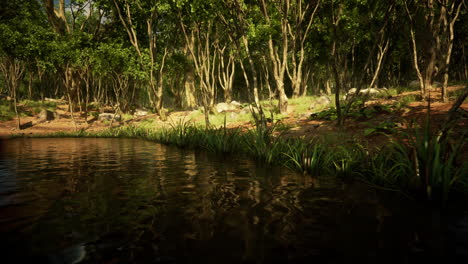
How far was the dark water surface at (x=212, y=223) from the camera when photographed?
223 cm

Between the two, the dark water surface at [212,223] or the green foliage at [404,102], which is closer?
the dark water surface at [212,223]

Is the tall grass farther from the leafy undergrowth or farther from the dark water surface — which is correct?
the dark water surface

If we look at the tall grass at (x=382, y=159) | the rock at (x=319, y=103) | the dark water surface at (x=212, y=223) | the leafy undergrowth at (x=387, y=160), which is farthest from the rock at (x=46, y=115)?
the rock at (x=319, y=103)

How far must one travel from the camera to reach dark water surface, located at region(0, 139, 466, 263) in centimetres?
223

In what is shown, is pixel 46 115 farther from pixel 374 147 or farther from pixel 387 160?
pixel 387 160

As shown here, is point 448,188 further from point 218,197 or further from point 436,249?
point 218,197

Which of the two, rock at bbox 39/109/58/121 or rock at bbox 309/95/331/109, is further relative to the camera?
rock at bbox 39/109/58/121

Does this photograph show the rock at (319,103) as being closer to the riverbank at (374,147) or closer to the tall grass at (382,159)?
the riverbank at (374,147)

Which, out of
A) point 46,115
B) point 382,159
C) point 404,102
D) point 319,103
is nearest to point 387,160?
point 382,159

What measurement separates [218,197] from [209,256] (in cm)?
163

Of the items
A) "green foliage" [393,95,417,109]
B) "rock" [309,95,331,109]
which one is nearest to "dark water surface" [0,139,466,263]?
"green foliage" [393,95,417,109]

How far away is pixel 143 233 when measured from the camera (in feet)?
8.60

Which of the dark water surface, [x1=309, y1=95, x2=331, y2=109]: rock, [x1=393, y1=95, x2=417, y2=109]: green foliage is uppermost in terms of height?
[x1=309, y1=95, x2=331, y2=109]: rock

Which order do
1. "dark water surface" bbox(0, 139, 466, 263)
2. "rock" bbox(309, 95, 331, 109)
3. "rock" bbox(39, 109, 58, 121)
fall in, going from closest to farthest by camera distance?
"dark water surface" bbox(0, 139, 466, 263), "rock" bbox(309, 95, 331, 109), "rock" bbox(39, 109, 58, 121)
